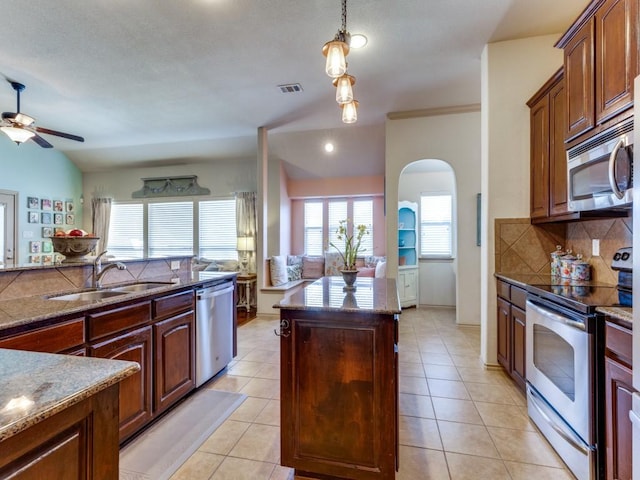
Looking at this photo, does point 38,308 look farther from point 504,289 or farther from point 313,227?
point 313,227

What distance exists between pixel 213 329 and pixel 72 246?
1.25 meters

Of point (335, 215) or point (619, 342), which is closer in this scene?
point (619, 342)

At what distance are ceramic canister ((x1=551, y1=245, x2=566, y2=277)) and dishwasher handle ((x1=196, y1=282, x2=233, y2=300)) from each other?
292 centimetres

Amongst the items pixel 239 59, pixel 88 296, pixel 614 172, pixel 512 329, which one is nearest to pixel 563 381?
pixel 512 329

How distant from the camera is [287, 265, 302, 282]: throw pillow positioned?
603cm

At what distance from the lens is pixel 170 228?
681cm

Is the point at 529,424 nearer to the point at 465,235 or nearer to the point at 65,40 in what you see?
the point at 465,235

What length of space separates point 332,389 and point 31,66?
436cm

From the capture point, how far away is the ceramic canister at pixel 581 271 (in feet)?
7.85

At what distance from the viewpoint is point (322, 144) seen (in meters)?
Answer: 5.74

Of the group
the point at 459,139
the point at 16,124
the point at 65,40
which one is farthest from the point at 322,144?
the point at 16,124

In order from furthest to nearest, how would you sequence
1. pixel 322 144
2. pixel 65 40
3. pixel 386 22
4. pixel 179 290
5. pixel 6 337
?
pixel 322 144
pixel 65 40
pixel 386 22
pixel 179 290
pixel 6 337

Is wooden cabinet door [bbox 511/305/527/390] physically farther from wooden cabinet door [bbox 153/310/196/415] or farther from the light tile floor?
wooden cabinet door [bbox 153/310/196/415]

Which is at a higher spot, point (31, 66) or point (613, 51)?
point (31, 66)
